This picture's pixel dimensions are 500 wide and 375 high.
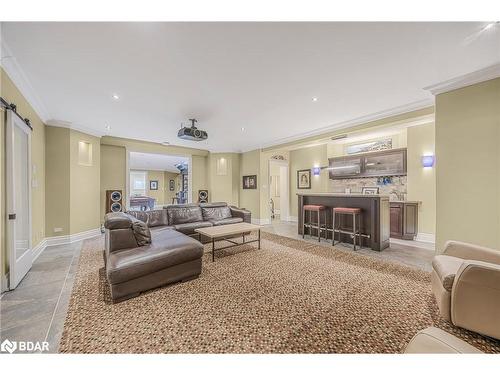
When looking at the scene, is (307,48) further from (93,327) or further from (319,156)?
(319,156)

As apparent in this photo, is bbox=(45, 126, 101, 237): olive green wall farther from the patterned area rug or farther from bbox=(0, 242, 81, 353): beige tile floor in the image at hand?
the patterned area rug

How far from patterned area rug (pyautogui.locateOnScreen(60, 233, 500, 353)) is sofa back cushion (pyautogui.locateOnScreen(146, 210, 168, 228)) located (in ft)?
4.21

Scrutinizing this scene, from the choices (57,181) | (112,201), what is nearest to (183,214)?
(112,201)

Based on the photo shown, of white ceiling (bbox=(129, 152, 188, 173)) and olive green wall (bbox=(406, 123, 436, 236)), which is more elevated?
white ceiling (bbox=(129, 152, 188, 173))

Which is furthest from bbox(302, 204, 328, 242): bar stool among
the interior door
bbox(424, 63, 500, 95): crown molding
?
the interior door

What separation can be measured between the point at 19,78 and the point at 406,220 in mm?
7111

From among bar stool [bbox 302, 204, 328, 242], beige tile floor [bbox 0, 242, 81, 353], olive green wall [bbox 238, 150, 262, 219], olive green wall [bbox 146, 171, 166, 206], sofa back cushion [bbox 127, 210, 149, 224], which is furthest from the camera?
olive green wall [bbox 146, 171, 166, 206]

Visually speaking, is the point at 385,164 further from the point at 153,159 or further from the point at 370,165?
the point at 153,159

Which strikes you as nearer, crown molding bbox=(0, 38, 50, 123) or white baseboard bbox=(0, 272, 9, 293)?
crown molding bbox=(0, 38, 50, 123)

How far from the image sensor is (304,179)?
718 cm

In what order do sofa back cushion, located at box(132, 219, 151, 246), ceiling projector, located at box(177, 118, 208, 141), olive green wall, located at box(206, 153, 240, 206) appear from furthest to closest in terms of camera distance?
olive green wall, located at box(206, 153, 240, 206)
ceiling projector, located at box(177, 118, 208, 141)
sofa back cushion, located at box(132, 219, 151, 246)

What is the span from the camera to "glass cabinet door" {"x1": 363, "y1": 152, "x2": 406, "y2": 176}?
4.92 meters

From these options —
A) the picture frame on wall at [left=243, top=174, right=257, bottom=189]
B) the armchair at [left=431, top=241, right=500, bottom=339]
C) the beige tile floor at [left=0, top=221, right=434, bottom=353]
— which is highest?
the picture frame on wall at [left=243, top=174, right=257, bottom=189]

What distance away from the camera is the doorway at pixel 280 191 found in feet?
25.1
